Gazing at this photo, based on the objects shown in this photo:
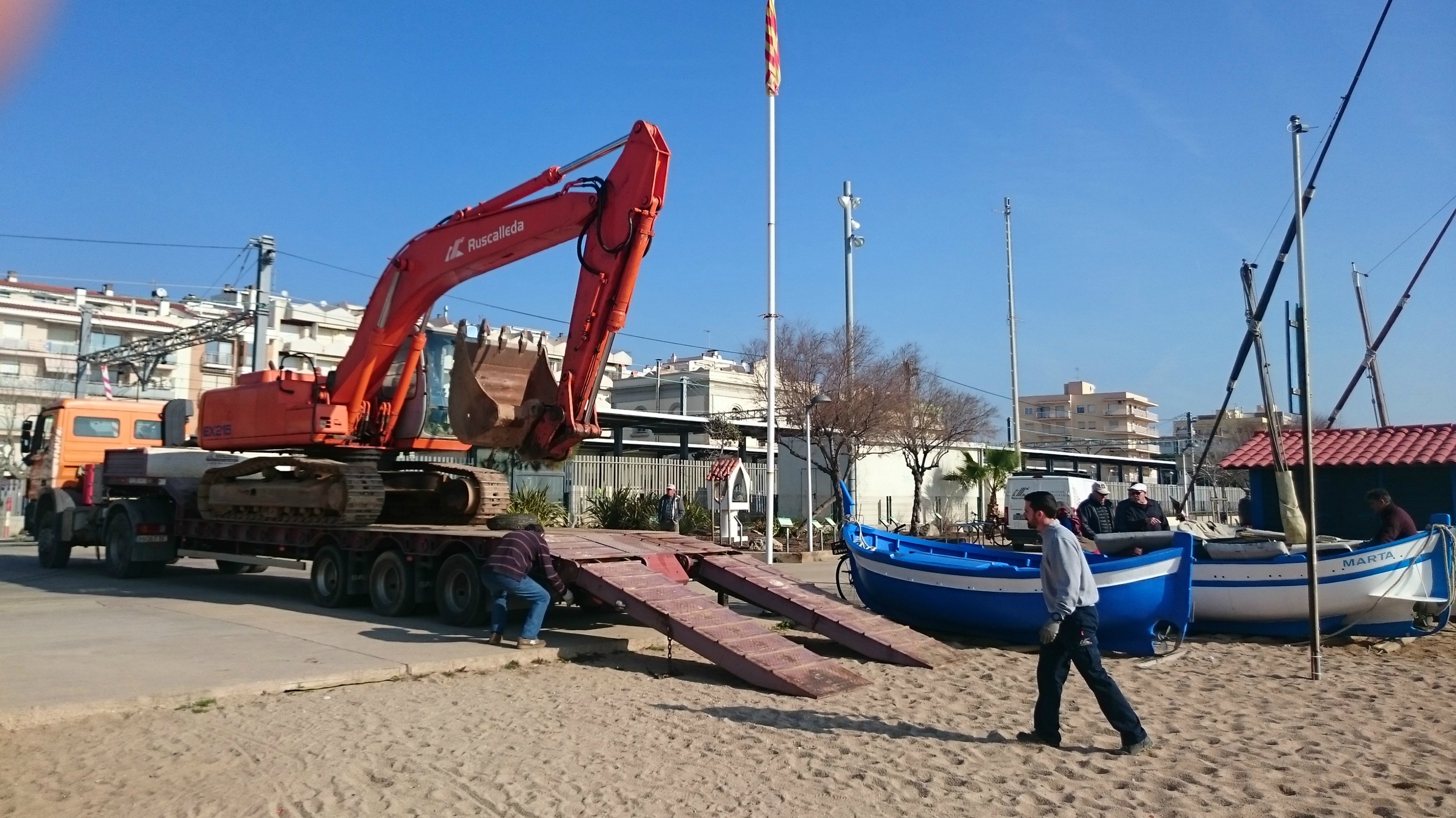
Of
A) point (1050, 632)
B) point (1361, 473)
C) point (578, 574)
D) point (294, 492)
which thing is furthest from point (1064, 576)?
point (1361, 473)

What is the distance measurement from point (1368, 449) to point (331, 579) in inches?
615

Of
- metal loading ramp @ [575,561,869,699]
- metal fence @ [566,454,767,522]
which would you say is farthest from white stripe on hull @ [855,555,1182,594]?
metal fence @ [566,454,767,522]

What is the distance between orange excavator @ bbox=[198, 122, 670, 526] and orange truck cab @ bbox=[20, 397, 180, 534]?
5.70 metres

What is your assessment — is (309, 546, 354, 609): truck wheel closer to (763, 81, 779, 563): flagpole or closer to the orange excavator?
the orange excavator

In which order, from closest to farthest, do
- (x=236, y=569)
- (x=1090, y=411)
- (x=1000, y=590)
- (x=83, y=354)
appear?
(x=1000, y=590)
(x=236, y=569)
(x=83, y=354)
(x=1090, y=411)

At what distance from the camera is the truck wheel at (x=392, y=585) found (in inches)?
475

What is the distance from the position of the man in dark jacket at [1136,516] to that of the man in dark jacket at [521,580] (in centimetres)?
755

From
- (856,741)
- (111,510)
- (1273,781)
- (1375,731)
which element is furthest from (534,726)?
(111,510)

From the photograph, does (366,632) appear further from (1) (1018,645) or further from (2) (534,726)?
(1) (1018,645)

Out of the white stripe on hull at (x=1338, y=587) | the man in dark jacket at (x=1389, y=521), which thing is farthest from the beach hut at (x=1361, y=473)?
the white stripe on hull at (x=1338, y=587)

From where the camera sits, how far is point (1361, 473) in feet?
52.6

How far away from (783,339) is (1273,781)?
97.3ft

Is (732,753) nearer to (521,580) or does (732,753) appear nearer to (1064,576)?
(1064,576)

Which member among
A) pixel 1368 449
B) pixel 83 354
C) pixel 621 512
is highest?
pixel 83 354
